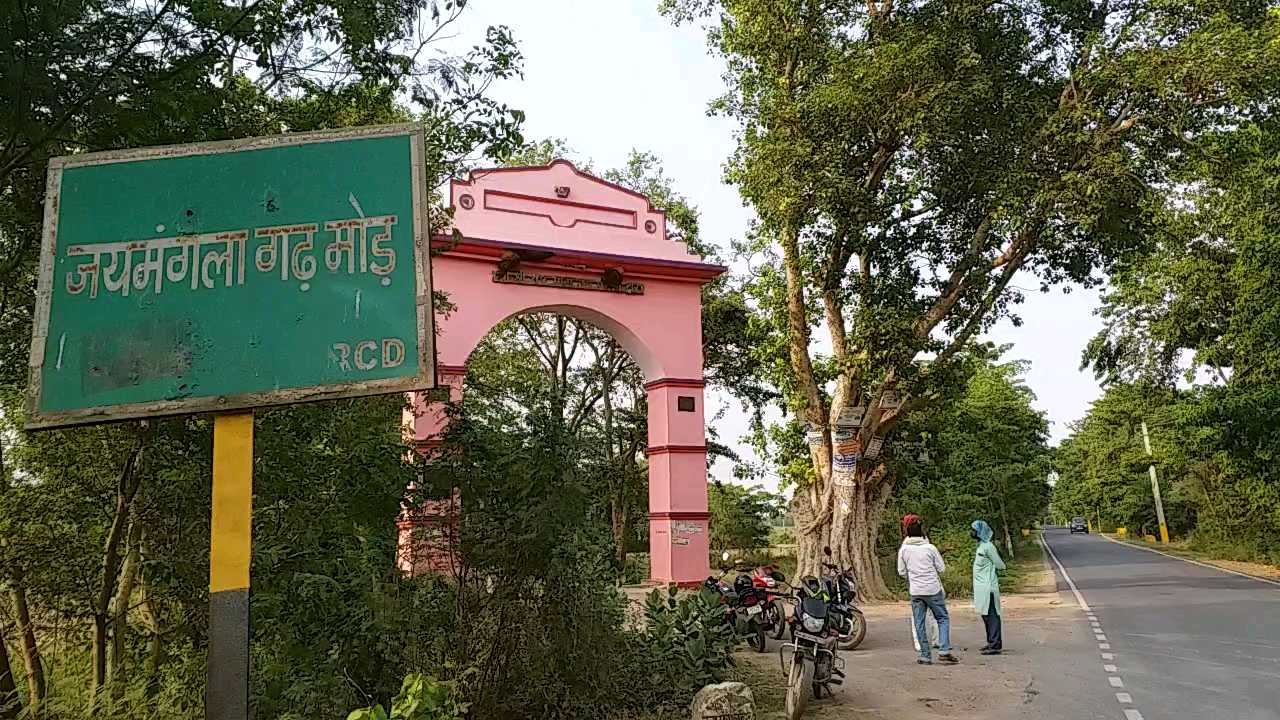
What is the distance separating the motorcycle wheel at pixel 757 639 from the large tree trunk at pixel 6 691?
7.69 m

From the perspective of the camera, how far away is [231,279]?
3.85 meters

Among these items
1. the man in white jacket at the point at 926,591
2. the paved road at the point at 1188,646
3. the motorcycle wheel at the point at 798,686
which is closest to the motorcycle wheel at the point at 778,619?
the man in white jacket at the point at 926,591

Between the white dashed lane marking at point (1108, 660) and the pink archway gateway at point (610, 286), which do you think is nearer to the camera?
the white dashed lane marking at point (1108, 660)

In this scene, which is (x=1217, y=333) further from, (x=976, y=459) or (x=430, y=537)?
(x=430, y=537)

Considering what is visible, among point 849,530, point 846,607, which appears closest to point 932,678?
point 846,607

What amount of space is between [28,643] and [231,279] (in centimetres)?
Result: 395

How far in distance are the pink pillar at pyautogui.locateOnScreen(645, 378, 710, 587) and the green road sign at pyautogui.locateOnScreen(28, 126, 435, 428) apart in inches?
514

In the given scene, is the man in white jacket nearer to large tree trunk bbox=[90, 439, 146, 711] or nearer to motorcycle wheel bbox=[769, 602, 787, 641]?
motorcycle wheel bbox=[769, 602, 787, 641]

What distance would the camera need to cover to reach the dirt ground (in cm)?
765

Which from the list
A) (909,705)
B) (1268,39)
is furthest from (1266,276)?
(909,705)

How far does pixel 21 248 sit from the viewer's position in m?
5.48

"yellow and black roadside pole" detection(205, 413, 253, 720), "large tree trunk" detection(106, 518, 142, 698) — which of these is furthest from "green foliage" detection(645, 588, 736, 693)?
"yellow and black roadside pole" detection(205, 413, 253, 720)

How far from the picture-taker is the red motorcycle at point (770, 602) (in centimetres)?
1146

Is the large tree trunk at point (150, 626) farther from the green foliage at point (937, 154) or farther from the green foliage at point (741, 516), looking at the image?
the green foliage at point (741, 516)
